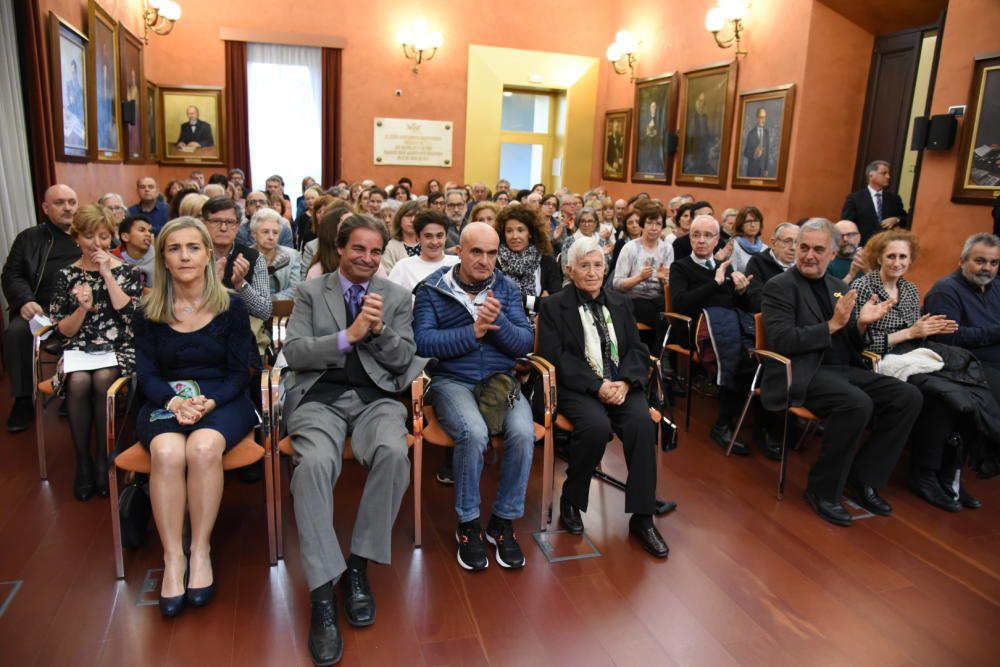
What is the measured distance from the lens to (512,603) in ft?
8.96

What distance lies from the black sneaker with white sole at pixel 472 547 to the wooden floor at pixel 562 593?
0.06 metres

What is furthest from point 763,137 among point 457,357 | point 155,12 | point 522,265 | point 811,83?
point 155,12

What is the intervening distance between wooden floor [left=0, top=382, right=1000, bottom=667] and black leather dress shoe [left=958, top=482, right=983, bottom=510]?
0.10 metres

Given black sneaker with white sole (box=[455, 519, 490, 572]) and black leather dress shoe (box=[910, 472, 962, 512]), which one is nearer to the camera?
black sneaker with white sole (box=[455, 519, 490, 572])

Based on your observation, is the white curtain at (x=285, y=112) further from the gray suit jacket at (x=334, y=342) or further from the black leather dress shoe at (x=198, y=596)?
the black leather dress shoe at (x=198, y=596)

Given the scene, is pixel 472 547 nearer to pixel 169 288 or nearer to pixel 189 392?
pixel 189 392

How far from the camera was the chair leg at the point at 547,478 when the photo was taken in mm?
3146

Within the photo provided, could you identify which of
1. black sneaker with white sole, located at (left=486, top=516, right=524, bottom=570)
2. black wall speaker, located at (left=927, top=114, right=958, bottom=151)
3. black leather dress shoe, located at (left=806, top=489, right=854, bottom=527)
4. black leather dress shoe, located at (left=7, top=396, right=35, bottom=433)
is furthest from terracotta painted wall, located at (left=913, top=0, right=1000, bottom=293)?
black leather dress shoe, located at (left=7, top=396, right=35, bottom=433)

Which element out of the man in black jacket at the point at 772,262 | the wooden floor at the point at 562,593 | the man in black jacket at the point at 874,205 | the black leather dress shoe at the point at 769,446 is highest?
the man in black jacket at the point at 874,205

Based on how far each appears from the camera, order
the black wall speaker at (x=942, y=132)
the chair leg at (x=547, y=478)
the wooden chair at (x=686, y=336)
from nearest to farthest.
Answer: the chair leg at (x=547, y=478) → the wooden chair at (x=686, y=336) → the black wall speaker at (x=942, y=132)

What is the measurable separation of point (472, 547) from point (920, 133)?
5659 millimetres

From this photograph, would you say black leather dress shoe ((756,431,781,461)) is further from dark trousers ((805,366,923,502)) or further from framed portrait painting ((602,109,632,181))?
framed portrait painting ((602,109,632,181))

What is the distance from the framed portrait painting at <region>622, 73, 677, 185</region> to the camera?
32.9 feet

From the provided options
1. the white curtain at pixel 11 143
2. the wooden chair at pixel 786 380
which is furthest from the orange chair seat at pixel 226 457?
the white curtain at pixel 11 143
